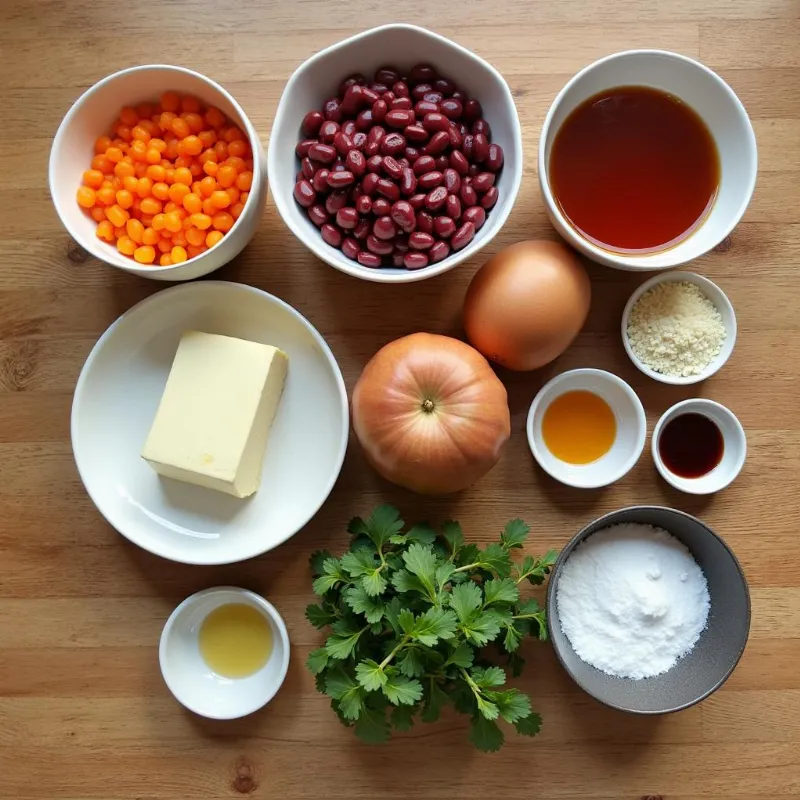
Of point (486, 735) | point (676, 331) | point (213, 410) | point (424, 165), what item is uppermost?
point (424, 165)

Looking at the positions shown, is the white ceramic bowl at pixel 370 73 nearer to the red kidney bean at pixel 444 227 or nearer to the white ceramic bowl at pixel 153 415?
the red kidney bean at pixel 444 227

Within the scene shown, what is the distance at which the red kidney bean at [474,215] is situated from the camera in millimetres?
1177

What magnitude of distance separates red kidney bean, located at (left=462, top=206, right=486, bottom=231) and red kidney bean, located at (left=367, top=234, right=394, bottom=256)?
13cm

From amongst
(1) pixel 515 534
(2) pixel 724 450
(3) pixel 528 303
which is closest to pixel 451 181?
(3) pixel 528 303

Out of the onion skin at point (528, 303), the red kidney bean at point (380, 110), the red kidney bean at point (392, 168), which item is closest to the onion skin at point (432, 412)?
the onion skin at point (528, 303)

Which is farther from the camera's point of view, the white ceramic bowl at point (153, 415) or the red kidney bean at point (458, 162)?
the white ceramic bowl at point (153, 415)

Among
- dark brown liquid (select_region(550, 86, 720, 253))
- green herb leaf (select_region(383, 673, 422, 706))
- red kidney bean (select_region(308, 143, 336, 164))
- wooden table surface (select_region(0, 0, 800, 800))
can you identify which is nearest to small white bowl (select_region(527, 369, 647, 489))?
wooden table surface (select_region(0, 0, 800, 800))

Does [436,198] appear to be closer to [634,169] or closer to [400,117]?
[400,117]

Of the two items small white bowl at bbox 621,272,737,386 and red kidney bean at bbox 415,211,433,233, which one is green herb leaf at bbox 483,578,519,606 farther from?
red kidney bean at bbox 415,211,433,233

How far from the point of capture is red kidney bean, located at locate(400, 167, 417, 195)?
1.15m

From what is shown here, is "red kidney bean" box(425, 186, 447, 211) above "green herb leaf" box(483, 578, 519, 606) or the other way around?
above

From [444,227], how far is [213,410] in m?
0.50

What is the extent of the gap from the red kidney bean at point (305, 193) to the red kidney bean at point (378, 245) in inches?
4.6

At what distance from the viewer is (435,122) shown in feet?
3.83
